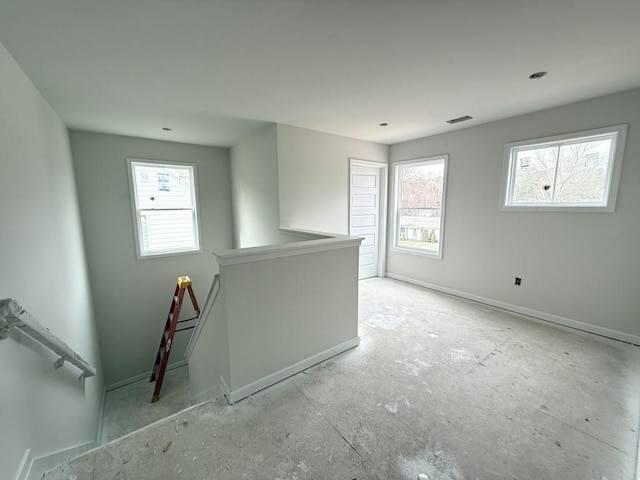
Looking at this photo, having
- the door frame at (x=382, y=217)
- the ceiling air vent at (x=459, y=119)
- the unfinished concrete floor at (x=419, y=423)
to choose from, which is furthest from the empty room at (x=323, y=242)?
the door frame at (x=382, y=217)

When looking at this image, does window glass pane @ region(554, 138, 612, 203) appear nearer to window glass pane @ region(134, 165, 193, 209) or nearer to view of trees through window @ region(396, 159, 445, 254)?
view of trees through window @ region(396, 159, 445, 254)

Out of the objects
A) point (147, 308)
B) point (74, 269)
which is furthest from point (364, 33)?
point (147, 308)

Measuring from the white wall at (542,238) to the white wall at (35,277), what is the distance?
4542 mm

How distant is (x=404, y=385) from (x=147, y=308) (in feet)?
13.8

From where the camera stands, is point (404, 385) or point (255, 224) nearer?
point (404, 385)

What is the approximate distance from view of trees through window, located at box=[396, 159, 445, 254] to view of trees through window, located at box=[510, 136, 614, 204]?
1.02 meters

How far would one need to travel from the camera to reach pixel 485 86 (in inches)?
94.3

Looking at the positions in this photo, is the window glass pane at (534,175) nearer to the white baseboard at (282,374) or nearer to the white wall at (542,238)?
the white wall at (542,238)

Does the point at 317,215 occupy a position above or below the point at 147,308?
above

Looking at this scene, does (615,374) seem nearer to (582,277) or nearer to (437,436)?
(582,277)

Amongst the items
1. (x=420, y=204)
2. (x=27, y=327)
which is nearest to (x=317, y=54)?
(x=27, y=327)

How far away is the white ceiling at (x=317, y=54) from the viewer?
4.74ft

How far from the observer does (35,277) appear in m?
1.81

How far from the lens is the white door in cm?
448
